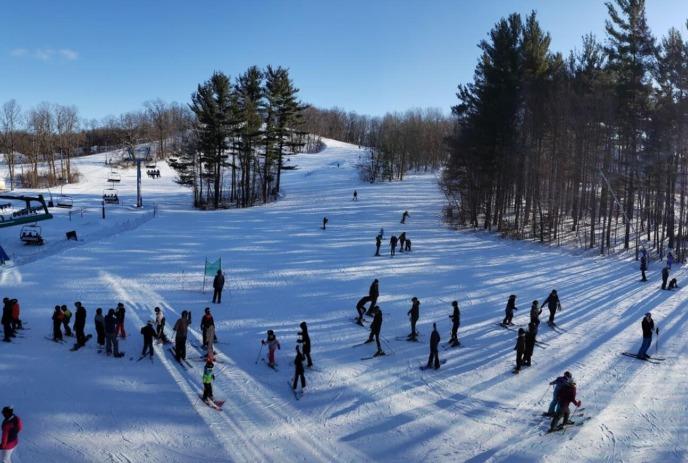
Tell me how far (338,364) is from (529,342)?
5.20m

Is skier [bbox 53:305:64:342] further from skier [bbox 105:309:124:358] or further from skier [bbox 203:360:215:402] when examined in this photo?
skier [bbox 203:360:215:402]

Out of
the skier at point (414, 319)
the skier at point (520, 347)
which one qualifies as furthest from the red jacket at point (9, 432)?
the skier at point (520, 347)

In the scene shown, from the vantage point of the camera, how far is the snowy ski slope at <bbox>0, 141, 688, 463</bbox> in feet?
29.8

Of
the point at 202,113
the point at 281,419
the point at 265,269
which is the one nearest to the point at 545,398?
the point at 281,419

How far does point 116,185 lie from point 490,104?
4619 cm

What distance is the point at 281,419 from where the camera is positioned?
32.3 feet

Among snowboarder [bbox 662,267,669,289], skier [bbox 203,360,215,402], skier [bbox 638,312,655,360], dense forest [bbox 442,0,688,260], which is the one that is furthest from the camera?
dense forest [bbox 442,0,688,260]

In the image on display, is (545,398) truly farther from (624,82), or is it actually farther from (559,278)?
(624,82)

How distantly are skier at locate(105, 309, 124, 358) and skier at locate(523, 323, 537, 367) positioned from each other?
1093 centimetres

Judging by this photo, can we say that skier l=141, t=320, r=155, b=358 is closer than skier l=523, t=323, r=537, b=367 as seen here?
Yes

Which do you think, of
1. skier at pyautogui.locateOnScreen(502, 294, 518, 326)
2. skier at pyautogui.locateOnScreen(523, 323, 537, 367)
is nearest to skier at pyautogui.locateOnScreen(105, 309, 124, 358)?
skier at pyautogui.locateOnScreen(523, 323, 537, 367)

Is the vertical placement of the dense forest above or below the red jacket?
above

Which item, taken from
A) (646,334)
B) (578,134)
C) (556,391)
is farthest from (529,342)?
(578,134)

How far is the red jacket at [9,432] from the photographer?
7.61 meters
